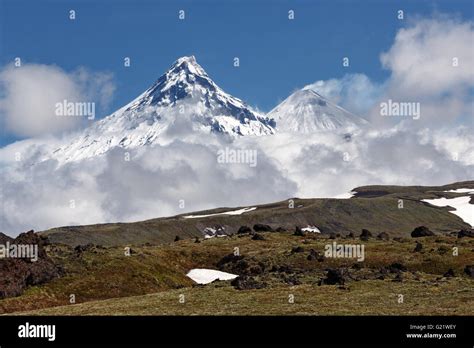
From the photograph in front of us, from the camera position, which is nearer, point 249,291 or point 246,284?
point 249,291

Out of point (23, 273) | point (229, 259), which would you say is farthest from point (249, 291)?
point (229, 259)

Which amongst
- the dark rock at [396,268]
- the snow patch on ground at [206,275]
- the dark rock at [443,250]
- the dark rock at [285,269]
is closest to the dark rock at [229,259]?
the snow patch on ground at [206,275]

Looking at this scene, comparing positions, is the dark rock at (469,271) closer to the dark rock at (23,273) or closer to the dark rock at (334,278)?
the dark rock at (334,278)

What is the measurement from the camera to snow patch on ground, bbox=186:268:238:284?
106375 millimetres

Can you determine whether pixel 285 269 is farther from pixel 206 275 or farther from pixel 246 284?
pixel 246 284

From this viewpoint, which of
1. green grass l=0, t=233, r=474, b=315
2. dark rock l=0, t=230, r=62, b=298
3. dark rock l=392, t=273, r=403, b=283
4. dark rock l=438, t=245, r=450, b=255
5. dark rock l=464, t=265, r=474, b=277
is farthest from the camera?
dark rock l=438, t=245, r=450, b=255

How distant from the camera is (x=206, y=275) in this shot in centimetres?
10925

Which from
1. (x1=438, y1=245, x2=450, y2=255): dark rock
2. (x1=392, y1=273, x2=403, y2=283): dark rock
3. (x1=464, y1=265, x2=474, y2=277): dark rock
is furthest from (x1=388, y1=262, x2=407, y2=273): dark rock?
(x1=438, y1=245, x2=450, y2=255): dark rock

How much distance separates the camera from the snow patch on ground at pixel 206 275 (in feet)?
349

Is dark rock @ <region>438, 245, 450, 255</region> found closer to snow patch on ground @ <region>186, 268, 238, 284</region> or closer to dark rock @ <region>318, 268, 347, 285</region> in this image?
snow patch on ground @ <region>186, 268, 238, 284</region>

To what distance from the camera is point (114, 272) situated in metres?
91.5
